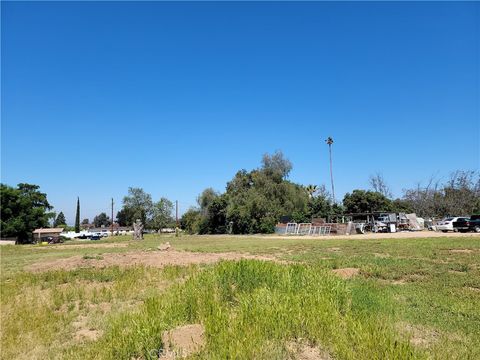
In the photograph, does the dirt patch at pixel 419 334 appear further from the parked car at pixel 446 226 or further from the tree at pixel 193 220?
the tree at pixel 193 220

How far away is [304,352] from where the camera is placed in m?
4.68

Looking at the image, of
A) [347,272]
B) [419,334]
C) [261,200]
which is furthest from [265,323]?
[261,200]

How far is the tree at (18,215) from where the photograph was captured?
57625 mm

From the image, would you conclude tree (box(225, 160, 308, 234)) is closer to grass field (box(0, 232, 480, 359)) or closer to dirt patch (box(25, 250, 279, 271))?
dirt patch (box(25, 250, 279, 271))

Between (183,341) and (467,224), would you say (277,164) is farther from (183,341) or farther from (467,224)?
(183,341)

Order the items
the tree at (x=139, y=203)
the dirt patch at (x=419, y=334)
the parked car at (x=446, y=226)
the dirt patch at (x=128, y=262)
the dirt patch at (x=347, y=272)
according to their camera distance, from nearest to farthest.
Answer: the dirt patch at (x=419, y=334), the dirt patch at (x=347, y=272), the dirt patch at (x=128, y=262), the parked car at (x=446, y=226), the tree at (x=139, y=203)

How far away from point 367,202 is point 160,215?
65952 mm

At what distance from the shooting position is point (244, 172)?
69.9m

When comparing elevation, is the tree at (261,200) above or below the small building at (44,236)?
above

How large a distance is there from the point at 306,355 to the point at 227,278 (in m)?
3.87

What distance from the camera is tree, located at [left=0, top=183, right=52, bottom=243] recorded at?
57625 millimetres

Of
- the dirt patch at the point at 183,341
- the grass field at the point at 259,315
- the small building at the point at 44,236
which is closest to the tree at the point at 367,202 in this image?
the small building at the point at 44,236

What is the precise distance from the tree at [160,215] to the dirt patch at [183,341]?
108 metres

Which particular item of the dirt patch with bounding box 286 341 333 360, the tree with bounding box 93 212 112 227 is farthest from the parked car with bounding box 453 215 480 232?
the tree with bounding box 93 212 112 227
